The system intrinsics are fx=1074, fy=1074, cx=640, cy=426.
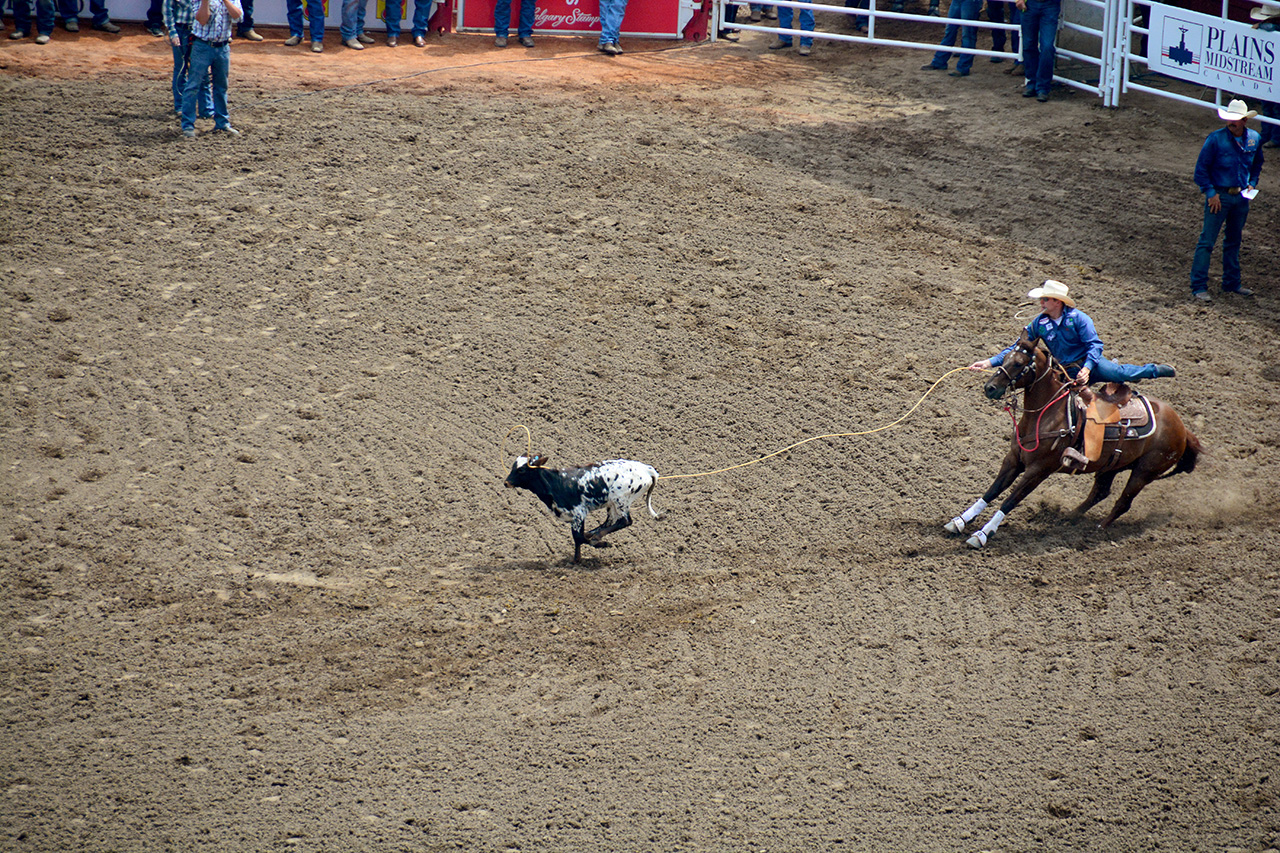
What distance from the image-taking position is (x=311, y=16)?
16.7m

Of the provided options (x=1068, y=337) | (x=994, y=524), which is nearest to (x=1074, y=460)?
(x=994, y=524)

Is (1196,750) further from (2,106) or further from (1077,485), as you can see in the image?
(2,106)

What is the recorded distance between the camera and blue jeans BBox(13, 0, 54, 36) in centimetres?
1595

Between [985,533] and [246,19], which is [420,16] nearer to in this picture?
[246,19]

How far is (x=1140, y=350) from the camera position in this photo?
11422mm

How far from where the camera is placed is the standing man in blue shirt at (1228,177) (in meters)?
11.9

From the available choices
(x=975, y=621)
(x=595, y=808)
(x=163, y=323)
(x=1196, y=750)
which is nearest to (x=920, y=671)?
(x=975, y=621)

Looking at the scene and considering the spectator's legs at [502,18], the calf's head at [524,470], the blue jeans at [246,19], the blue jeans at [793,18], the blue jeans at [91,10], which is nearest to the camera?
the calf's head at [524,470]

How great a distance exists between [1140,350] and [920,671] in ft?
18.6

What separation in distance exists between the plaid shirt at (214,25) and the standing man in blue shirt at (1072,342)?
33.4ft

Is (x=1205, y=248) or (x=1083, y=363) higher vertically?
(x=1205, y=248)

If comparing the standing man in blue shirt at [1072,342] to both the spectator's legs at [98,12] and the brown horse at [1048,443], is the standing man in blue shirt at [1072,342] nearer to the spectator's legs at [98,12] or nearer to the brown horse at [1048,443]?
the brown horse at [1048,443]

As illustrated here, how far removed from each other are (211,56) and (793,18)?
400 inches

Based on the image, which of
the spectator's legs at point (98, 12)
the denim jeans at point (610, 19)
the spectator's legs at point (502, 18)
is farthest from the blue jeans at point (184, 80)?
the denim jeans at point (610, 19)
